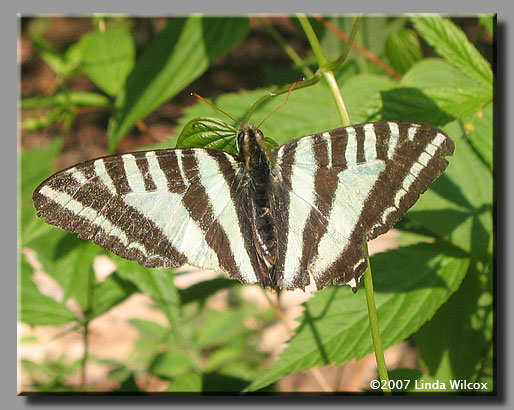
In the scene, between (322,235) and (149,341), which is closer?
(322,235)

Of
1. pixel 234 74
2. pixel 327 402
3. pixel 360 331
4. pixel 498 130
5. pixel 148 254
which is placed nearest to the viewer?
pixel 148 254

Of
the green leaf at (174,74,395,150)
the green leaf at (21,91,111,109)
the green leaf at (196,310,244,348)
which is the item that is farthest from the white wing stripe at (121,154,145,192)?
the green leaf at (196,310,244,348)

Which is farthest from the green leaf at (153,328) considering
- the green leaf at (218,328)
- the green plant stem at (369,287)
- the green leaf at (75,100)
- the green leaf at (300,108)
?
the green plant stem at (369,287)

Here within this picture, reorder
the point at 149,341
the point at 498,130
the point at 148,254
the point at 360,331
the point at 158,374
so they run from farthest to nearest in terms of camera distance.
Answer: the point at 149,341
the point at 158,374
the point at 498,130
the point at 360,331
the point at 148,254

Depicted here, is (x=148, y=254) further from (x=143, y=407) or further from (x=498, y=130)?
(x=498, y=130)

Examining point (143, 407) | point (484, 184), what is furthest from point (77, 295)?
point (484, 184)

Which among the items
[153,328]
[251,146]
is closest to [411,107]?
[251,146]

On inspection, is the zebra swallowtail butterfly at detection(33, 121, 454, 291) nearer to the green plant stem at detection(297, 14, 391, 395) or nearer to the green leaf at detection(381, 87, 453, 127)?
the green plant stem at detection(297, 14, 391, 395)
